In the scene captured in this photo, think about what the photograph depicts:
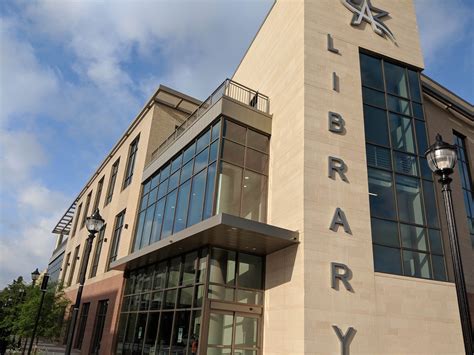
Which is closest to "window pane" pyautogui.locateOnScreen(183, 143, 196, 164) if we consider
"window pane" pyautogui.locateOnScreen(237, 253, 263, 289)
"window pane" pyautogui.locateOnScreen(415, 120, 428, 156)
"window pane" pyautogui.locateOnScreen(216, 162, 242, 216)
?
"window pane" pyautogui.locateOnScreen(216, 162, 242, 216)

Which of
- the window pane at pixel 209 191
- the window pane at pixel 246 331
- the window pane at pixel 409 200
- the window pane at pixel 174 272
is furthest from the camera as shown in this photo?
the window pane at pixel 174 272

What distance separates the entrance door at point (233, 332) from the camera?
44.3ft

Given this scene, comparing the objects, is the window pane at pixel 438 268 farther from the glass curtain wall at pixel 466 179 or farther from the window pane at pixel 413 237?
the glass curtain wall at pixel 466 179

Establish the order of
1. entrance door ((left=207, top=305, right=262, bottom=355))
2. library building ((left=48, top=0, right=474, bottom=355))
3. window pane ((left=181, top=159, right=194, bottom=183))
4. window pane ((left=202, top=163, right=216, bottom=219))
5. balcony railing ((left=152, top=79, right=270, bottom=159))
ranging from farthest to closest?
balcony railing ((left=152, top=79, right=270, bottom=159)), window pane ((left=181, top=159, right=194, bottom=183)), window pane ((left=202, top=163, right=216, bottom=219)), entrance door ((left=207, top=305, right=262, bottom=355)), library building ((left=48, top=0, right=474, bottom=355))

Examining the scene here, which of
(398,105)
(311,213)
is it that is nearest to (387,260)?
(311,213)

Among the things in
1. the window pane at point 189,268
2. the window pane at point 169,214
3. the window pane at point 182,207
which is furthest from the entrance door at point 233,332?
the window pane at point 169,214

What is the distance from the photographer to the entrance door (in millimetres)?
13500

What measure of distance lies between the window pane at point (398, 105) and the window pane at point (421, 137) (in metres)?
0.67

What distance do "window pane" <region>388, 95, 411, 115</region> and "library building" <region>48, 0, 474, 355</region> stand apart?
0.08m

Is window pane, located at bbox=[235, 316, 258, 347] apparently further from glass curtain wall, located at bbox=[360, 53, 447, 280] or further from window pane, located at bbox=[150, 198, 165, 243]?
window pane, located at bbox=[150, 198, 165, 243]

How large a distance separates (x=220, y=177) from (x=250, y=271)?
3764 millimetres

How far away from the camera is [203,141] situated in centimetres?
1725

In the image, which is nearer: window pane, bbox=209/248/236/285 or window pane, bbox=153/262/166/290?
window pane, bbox=209/248/236/285

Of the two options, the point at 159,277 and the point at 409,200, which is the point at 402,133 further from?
the point at 159,277
